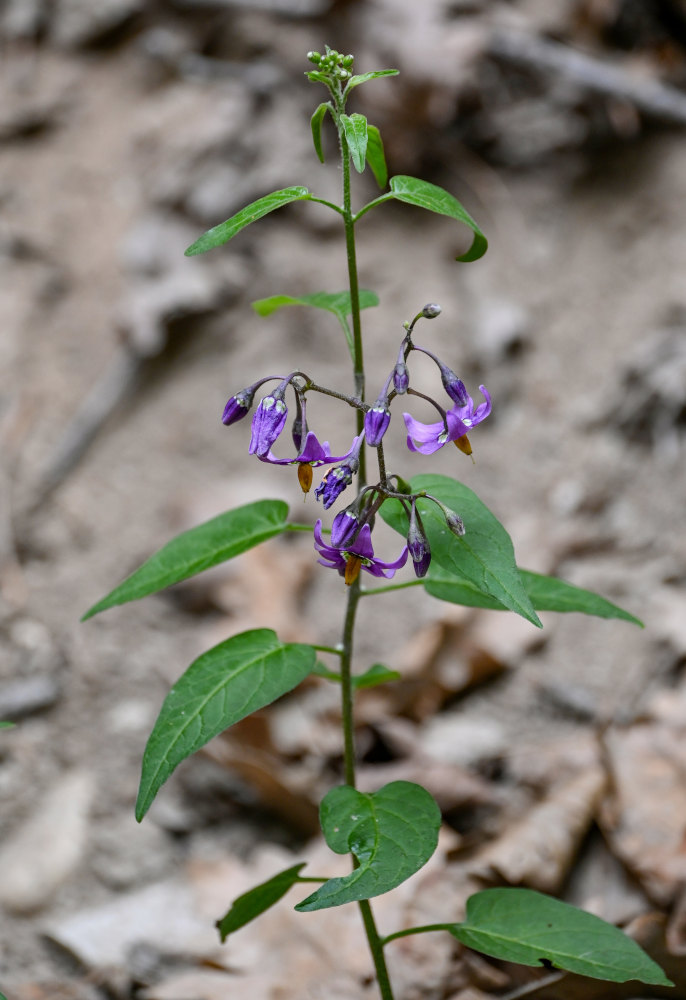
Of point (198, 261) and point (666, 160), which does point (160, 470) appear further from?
point (666, 160)

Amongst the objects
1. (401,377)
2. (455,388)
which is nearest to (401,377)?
(401,377)

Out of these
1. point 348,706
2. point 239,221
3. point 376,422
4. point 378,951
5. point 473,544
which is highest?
point 239,221

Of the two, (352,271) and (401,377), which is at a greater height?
(352,271)

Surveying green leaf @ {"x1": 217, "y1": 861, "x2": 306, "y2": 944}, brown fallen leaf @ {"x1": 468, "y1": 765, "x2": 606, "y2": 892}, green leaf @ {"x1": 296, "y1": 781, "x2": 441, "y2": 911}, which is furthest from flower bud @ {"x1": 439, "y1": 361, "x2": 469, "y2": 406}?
brown fallen leaf @ {"x1": 468, "y1": 765, "x2": 606, "y2": 892}

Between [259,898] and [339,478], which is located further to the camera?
[259,898]

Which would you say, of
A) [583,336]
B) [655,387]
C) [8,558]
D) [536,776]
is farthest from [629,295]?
[8,558]

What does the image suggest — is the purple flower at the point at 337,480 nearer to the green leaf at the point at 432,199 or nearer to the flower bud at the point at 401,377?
the flower bud at the point at 401,377

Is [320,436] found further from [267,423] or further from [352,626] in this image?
[267,423]
